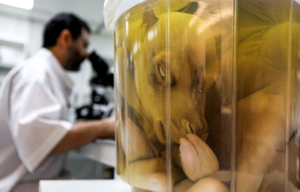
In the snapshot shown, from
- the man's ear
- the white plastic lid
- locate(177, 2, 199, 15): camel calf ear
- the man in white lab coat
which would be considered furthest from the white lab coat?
locate(177, 2, 199, 15): camel calf ear

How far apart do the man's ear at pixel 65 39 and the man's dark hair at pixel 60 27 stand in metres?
0.02

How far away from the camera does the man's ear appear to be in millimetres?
1125

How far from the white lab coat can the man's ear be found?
242 mm

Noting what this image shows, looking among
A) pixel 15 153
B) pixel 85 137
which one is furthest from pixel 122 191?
pixel 15 153

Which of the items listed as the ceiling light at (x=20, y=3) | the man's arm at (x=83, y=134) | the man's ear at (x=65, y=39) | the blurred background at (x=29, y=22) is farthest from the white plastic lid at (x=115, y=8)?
the ceiling light at (x=20, y=3)

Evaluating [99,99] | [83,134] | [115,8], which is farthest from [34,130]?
[115,8]

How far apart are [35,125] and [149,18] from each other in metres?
0.62

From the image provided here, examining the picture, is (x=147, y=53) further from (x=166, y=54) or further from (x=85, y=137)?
(x=85, y=137)

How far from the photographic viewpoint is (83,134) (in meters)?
0.72

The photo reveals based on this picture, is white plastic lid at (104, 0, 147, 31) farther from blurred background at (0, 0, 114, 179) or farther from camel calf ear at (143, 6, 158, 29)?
blurred background at (0, 0, 114, 179)

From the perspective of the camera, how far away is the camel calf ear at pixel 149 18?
0.60 ft

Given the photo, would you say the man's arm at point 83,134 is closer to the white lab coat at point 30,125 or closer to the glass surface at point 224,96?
the white lab coat at point 30,125

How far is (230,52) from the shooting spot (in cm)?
16

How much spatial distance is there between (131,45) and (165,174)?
4.4 inches
